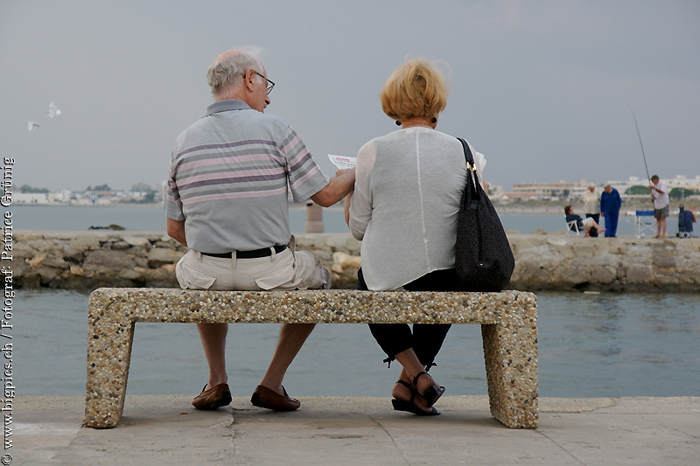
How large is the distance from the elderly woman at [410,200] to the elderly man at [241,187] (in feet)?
0.60

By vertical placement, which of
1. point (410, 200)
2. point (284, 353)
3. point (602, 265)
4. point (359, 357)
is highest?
point (410, 200)

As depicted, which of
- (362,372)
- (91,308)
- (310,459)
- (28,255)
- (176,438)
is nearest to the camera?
(310,459)

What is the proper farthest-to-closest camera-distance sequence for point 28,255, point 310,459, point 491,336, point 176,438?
point 28,255
point 491,336
point 176,438
point 310,459

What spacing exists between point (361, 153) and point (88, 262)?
13017mm

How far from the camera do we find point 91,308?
2.99 meters

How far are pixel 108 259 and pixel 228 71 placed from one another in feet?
41.6

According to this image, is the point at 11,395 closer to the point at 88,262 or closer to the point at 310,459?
the point at 310,459

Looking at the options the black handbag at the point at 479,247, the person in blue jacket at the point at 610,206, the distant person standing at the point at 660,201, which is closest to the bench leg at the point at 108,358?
the black handbag at the point at 479,247

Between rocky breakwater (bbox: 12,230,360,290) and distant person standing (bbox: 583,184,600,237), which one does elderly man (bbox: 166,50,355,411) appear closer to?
rocky breakwater (bbox: 12,230,360,290)

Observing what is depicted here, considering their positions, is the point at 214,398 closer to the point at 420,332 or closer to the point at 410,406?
the point at 410,406

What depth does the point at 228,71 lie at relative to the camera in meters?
3.29

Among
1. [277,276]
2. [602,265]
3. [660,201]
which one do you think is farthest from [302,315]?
[660,201]

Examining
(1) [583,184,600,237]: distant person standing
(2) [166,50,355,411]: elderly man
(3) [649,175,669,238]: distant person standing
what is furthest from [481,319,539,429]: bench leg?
(1) [583,184,600,237]: distant person standing

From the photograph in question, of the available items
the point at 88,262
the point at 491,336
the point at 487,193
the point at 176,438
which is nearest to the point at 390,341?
the point at 491,336
